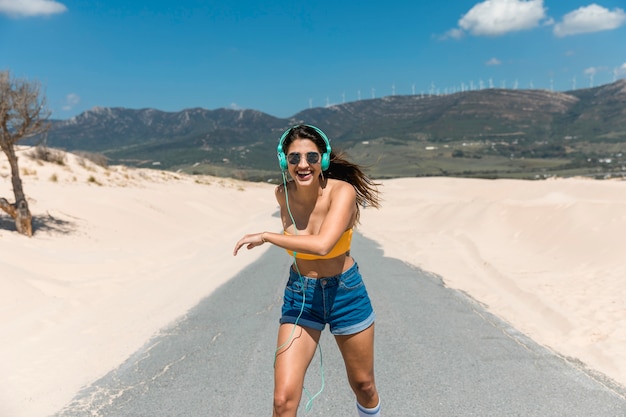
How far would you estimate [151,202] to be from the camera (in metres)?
25.6

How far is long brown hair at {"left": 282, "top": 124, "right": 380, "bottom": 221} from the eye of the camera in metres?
3.15

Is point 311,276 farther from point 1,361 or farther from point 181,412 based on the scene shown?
point 1,361

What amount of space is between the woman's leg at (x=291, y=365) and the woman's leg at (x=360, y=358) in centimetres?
21

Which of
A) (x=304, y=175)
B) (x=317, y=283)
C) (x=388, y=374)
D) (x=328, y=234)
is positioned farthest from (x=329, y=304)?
(x=388, y=374)

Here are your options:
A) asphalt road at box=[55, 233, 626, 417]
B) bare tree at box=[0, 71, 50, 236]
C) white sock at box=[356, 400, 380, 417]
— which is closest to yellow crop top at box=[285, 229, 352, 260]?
white sock at box=[356, 400, 380, 417]

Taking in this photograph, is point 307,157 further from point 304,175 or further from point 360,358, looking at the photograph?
point 360,358

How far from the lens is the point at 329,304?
10.0ft

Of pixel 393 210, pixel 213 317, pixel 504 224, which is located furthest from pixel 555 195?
pixel 213 317

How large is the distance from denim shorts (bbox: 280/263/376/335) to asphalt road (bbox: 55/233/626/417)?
146 centimetres

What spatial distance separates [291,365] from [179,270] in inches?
372

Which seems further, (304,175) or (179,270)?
(179,270)

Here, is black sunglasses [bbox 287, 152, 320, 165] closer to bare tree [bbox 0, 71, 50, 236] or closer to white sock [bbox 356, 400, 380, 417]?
white sock [bbox 356, 400, 380, 417]

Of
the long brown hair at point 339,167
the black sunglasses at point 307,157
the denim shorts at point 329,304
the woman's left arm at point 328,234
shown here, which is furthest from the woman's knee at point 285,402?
the black sunglasses at point 307,157

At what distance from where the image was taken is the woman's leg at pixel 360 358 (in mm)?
3094
